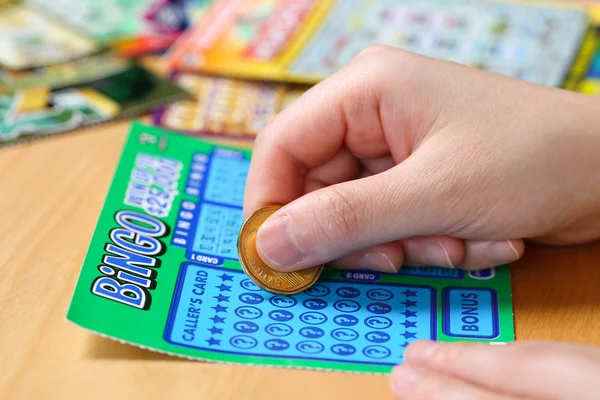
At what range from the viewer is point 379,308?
29.5 inches

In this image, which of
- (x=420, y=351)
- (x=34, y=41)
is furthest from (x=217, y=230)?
(x=34, y=41)

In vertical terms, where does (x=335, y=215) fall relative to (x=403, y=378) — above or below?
above

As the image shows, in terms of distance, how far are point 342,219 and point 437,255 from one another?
134mm

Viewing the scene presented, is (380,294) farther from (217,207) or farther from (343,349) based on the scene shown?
(217,207)

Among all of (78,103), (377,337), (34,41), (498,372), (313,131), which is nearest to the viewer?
(498,372)

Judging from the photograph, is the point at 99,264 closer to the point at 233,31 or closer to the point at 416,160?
the point at 416,160

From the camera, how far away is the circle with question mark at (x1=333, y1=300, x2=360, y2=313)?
29.4 inches

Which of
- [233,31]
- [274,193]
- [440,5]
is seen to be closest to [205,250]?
A: [274,193]

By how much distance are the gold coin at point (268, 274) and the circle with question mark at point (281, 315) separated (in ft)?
0.08

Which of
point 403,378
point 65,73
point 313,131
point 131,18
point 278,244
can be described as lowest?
point 403,378

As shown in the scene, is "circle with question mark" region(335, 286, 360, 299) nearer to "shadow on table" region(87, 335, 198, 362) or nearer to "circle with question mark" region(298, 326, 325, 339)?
"circle with question mark" region(298, 326, 325, 339)

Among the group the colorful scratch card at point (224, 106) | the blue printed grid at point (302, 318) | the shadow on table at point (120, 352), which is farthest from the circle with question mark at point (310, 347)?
the colorful scratch card at point (224, 106)

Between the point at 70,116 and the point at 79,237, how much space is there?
0.27 meters

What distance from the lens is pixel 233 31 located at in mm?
1211
